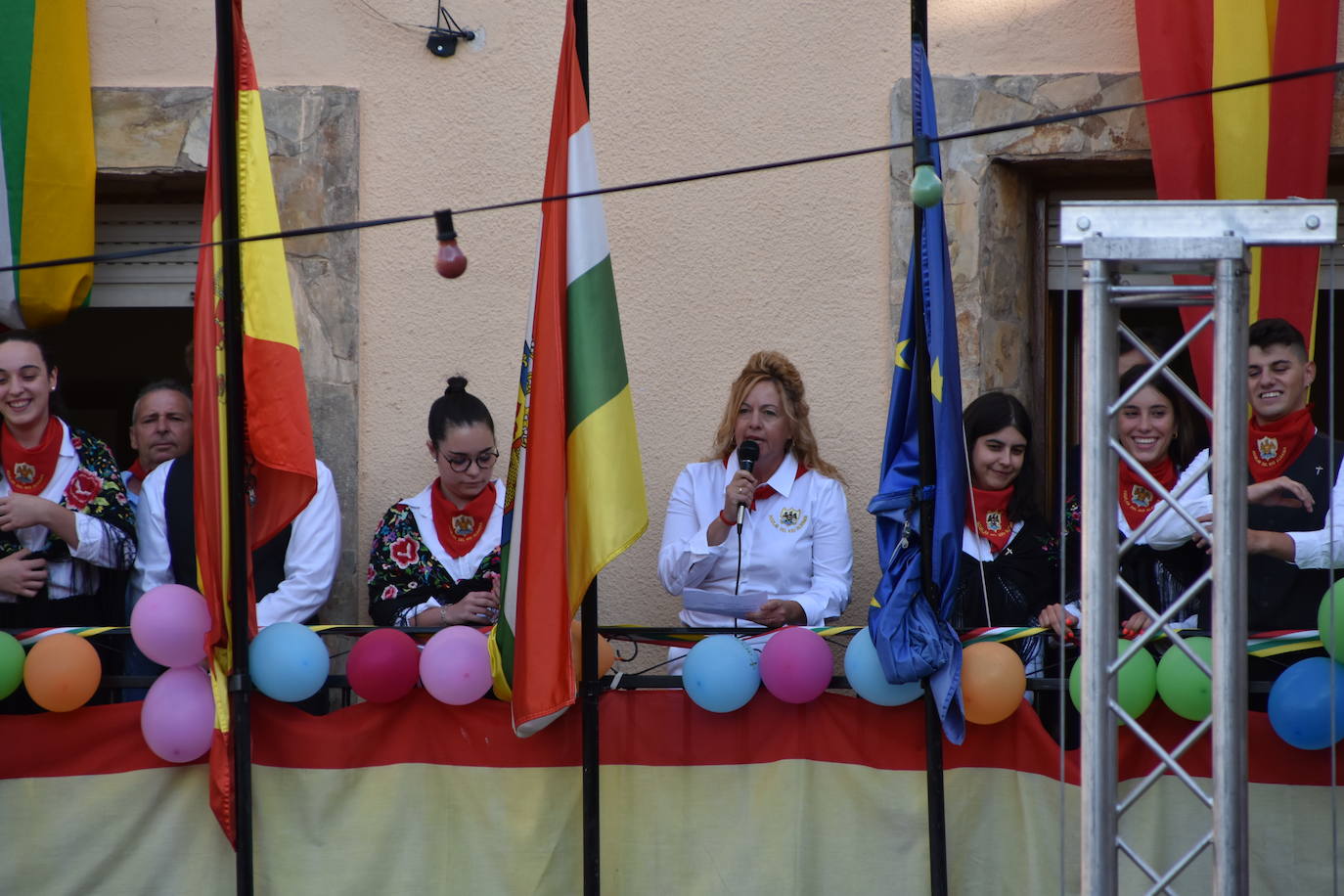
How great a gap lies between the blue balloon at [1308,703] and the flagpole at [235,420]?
2.81 m

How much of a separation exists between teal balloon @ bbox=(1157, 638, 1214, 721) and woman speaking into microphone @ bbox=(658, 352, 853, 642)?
1.12 m

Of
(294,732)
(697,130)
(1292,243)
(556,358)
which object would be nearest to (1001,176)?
(697,130)

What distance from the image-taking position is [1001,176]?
5758 mm

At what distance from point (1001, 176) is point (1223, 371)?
7.90 feet

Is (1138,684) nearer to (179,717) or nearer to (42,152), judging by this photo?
(179,717)

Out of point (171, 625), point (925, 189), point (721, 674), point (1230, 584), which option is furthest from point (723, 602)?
point (1230, 584)

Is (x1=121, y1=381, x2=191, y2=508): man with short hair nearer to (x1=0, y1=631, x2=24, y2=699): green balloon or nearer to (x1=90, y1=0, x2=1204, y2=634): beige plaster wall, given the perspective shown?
(x1=90, y1=0, x2=1204, y2=634): beige plaster wall

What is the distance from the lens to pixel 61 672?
186 inches

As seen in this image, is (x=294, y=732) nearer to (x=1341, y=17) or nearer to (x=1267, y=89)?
(x=1267, y=89)

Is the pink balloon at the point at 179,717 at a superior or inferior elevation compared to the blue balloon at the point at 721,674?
inferior

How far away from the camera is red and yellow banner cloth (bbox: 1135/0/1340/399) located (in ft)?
17.3

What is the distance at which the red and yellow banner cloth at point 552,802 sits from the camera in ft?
15.0

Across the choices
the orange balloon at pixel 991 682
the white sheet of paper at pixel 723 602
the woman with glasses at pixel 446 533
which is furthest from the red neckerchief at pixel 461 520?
the orange balloon at pixel 991 682

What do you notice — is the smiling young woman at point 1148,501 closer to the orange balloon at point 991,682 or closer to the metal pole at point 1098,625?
the orange balloon at point 991,682
